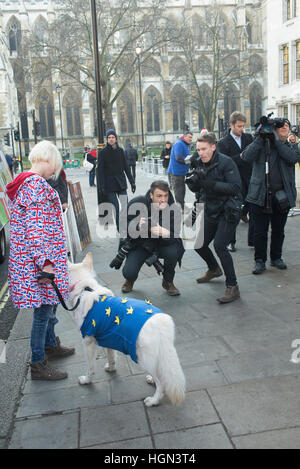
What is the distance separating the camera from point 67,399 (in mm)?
3285

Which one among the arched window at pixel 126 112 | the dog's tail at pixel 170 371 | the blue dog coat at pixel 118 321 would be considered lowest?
the dog's tail at pixel 170 371

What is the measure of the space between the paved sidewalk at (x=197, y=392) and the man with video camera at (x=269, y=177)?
3.61 feet

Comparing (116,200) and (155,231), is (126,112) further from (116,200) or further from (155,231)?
(155,231)

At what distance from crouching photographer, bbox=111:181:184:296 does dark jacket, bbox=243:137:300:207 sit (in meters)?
1.15

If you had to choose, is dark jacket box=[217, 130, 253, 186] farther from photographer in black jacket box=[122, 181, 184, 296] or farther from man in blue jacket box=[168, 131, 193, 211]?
photographer in black jacket box=[122, 181, 184, 296]

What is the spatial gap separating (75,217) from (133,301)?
15.3 feet

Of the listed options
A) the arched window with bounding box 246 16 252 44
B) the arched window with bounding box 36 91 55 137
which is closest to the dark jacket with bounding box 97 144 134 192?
the arched window with bounding box 36 91 55 137

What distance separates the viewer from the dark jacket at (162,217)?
5188mm

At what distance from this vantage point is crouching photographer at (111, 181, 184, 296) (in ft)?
16.8

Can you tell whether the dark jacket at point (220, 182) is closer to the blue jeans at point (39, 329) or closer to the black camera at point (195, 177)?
the black camera at point (195, 177)

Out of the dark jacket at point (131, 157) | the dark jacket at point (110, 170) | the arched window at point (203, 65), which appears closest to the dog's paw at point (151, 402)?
the dark jacket at point (110, 170)

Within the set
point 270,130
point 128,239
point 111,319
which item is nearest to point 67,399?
point 111,319

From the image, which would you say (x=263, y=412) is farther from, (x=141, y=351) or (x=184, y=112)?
(x=184, y=112)

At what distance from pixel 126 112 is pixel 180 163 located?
49.4m
